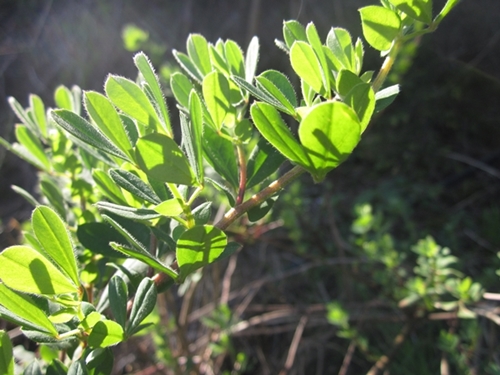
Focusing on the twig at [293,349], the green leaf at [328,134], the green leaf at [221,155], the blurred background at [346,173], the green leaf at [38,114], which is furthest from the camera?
the blurred background at [346,173]

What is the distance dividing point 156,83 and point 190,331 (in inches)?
55.9

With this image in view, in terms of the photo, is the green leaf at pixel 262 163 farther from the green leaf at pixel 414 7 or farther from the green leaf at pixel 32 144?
the green leaf at pixel 32 144

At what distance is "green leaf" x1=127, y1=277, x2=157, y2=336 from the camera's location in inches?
10.4

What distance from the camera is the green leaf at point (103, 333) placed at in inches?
10.1

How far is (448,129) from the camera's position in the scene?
6.25 ft

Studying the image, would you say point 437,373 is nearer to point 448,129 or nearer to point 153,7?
point 448,129

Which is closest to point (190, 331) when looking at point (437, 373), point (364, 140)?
point (437, 373)

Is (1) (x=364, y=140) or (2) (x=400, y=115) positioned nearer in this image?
(2) (x=400, y=115)

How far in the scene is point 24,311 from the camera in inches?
10.4

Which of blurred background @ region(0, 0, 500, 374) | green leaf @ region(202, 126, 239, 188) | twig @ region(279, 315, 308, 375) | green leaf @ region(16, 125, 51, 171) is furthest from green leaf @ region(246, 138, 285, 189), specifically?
twig @ region(279, 315, 308, 375)

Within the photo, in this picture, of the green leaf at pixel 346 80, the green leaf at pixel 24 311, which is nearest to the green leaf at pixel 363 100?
the green leaf at pixel 346 80

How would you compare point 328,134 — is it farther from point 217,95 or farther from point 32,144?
point 32,144

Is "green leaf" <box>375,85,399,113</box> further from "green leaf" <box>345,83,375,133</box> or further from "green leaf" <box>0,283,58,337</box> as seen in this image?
"green leaf" <box>0,283,58,337</box>

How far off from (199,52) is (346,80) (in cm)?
14
